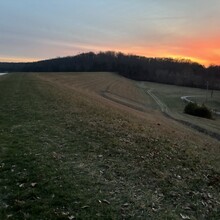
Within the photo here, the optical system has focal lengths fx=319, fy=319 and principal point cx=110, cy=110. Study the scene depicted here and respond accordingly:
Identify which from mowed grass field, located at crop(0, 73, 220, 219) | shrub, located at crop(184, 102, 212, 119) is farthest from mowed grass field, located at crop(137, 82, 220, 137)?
mowed grass field, located at crop(0, 73, 220, 219)

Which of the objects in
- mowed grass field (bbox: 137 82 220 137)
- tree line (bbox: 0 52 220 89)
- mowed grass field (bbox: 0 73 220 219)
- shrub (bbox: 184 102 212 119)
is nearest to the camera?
mowed grass field (bbox: 0 73 220 219)

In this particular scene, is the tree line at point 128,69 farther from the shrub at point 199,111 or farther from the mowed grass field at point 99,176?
the mowed grass field at point 99,176

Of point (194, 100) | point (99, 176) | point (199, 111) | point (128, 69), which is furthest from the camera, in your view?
point (128, 69)

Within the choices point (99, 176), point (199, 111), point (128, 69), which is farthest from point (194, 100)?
point (128, 69)

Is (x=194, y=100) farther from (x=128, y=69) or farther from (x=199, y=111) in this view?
(x=128, y=69)

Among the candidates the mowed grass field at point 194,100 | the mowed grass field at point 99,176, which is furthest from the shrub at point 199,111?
the mowed grass field at point 99,176

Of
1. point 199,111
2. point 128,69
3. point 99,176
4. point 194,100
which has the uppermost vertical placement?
point 128,69

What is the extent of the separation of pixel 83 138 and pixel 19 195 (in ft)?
20.3

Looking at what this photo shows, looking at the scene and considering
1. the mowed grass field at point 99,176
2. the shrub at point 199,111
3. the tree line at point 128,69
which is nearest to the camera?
the mowed grass field at point 99,176

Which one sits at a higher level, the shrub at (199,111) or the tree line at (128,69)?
the tree line at (128,69)

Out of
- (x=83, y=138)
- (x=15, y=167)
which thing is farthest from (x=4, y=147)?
(x=83, y=138)

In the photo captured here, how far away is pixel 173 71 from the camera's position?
16925cm

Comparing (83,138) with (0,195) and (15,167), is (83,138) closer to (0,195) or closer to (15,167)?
(15,167)

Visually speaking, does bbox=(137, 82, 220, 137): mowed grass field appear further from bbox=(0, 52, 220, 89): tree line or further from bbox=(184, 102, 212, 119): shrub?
bbox=(0, 52, 220, 89): tree line
